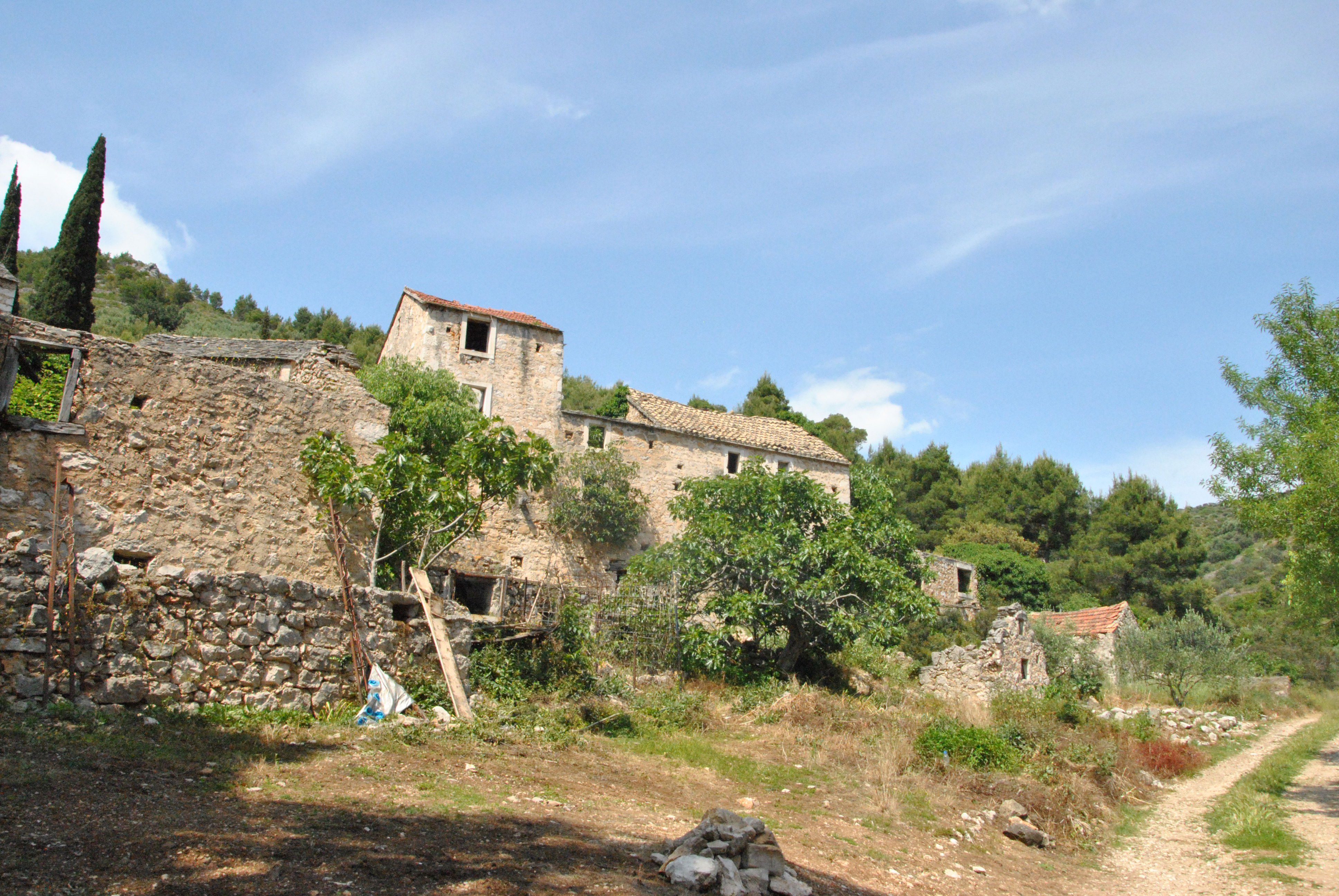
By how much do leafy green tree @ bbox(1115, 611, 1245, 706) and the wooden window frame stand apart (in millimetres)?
25979

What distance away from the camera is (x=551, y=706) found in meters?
11.8

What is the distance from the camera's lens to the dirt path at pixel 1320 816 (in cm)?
952

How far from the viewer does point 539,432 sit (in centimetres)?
2455

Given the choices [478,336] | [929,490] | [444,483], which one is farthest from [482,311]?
[929,490]

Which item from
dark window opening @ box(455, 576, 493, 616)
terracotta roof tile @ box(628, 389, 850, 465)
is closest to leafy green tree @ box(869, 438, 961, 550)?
terracotta roof tile @ box(628, 389, 850, 465)

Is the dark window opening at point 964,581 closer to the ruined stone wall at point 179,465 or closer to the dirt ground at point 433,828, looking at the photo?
the dirt ground at point 433,828

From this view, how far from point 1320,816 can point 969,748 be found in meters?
5.18

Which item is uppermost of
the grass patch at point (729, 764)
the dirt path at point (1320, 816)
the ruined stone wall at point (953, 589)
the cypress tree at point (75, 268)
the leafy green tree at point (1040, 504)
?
the cypress tree at point (75, 268)

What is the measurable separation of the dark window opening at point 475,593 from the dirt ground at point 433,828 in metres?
10.4

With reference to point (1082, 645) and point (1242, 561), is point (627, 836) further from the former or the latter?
point (1242, 561)

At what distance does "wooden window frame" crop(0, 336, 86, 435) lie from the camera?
859 centimetres

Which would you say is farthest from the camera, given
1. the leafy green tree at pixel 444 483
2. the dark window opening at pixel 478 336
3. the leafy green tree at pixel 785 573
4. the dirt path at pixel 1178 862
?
the dark window opening at pixel 478 336

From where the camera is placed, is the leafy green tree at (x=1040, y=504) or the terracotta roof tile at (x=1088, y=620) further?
the leafy green tree at (x=1040, y=504)

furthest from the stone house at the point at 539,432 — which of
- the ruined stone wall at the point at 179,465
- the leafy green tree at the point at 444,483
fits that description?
the ruined stone wall at the point at 179,465
